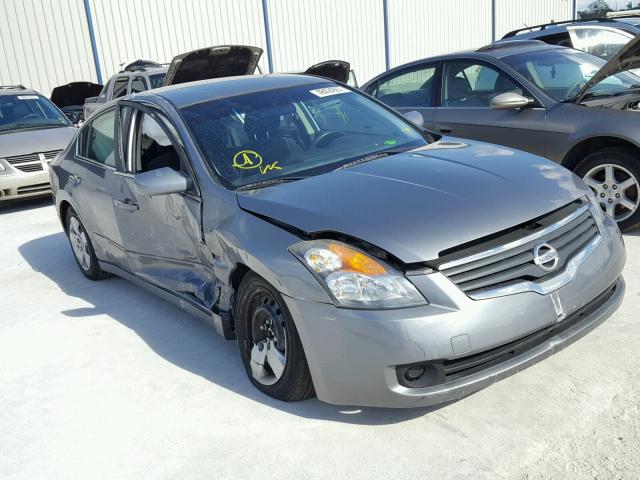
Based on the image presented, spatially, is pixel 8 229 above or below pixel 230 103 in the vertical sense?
below

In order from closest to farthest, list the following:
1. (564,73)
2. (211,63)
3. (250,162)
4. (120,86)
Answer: (250,162) → (564,73) → (211,63) → (120,86)

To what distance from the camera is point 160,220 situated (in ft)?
13.6

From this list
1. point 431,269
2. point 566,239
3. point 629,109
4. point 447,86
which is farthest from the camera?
point 447,86

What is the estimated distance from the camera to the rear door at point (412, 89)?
21.6 feet

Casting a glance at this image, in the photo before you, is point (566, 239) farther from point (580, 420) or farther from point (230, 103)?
point (230, 103)

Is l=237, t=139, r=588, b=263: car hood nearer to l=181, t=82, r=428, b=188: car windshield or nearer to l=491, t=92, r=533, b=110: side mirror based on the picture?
l=181, t=82, r=428, b=188: car windshield

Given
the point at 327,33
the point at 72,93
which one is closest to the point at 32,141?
the point at 72,93

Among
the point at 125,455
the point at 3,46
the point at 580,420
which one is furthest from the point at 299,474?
the point at 3,46

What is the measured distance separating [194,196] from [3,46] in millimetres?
15254

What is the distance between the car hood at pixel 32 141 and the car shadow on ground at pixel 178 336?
10.0 feet

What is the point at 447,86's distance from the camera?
6.50 m

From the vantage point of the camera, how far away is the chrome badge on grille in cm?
291

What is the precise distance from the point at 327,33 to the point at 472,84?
16.2 metres

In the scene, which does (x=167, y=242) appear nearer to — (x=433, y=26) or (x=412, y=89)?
(x=412, y=89)
